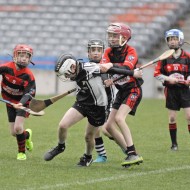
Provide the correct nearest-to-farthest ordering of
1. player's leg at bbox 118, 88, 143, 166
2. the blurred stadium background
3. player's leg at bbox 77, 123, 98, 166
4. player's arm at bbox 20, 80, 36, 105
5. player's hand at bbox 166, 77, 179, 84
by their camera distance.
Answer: player's leg at bbox 118, 88, 143, 166
player's leg at bbox 77, 123, 98, 166
player's arm at bbox 20, 80, 36, 105
player's hand at bbox 166, 77, 179, 84
the blurred stadium background

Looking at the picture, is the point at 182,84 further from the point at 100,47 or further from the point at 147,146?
the point at 100,47

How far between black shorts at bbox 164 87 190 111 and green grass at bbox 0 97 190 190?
60 centimetres

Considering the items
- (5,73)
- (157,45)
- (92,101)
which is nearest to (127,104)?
(92,101)

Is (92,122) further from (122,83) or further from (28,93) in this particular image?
(28,93)

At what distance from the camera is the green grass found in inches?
271

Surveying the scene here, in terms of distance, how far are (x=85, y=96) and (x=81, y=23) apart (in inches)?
629

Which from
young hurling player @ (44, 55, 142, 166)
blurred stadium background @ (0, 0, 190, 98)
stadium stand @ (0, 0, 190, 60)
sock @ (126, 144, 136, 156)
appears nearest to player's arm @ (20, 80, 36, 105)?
young hurling player @ (44, 55, 142, 166)

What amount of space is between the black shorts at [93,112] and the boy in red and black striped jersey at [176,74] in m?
2.01

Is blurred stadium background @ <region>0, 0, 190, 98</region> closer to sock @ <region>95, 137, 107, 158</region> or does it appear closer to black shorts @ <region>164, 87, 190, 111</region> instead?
black shorts @ <region>164, 87, 190, 111</region>

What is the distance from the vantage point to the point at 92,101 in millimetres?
7992

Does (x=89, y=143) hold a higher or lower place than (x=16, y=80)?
lower

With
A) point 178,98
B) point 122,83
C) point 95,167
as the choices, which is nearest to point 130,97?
point 122,83

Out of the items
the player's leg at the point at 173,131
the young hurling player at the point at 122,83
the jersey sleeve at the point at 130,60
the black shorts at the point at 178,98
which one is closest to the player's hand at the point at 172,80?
the black shorts at the point at 178,98

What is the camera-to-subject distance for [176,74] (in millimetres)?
10000
